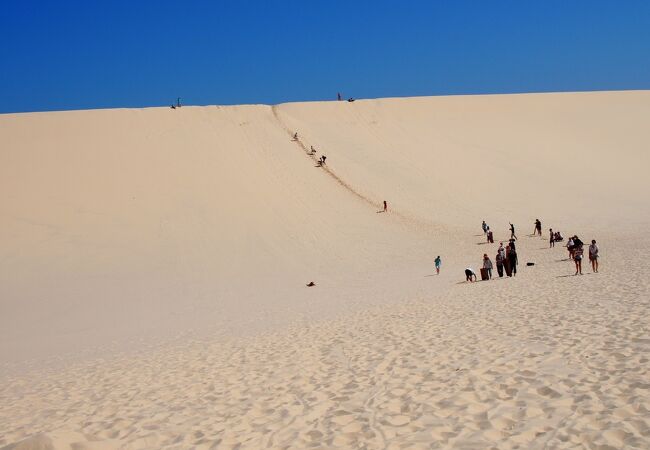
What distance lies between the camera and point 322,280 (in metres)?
17.7

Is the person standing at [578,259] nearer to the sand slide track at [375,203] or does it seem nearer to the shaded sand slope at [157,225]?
the shaded sand slope at [157,225]

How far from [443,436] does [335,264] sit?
15645 mm

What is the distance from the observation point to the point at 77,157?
31.1m

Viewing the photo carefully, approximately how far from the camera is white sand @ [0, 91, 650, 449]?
518 cm

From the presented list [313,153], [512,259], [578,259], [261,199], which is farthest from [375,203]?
[578,259]

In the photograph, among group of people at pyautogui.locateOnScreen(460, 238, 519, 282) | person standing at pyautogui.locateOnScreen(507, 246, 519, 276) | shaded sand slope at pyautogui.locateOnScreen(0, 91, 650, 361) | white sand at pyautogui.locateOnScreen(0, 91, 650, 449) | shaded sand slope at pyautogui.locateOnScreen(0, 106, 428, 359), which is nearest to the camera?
white sand at pyautogui.locateOnScreen(0, 91, 650, 449)

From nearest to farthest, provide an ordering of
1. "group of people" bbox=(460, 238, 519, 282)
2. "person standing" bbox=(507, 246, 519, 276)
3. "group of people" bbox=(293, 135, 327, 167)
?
"group of people" bbox=(460, 238, 519, 282), "person standing" bbox=(507, 246, 519, 276), "group of people" bbox=(293, 135, 327, 167)

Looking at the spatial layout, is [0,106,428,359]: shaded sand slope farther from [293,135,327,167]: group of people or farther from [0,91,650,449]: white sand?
[293,135,327,167]: group of people

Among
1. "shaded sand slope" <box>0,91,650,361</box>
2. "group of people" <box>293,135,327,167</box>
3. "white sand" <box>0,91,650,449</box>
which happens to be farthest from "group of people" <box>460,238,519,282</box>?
"group of people" <box>293,135,327,167</box>

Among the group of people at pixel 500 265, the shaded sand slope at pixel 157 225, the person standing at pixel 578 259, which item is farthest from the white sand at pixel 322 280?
the group of people at pixel 500 265

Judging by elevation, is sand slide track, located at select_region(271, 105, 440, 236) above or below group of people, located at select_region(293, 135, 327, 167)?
below

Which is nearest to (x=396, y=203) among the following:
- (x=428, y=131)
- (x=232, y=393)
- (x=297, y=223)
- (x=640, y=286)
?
(x=297, y=223)

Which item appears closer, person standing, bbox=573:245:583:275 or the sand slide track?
person standing, bbox=573:245:583:275

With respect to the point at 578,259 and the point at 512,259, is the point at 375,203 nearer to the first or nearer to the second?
the point at 512,259
